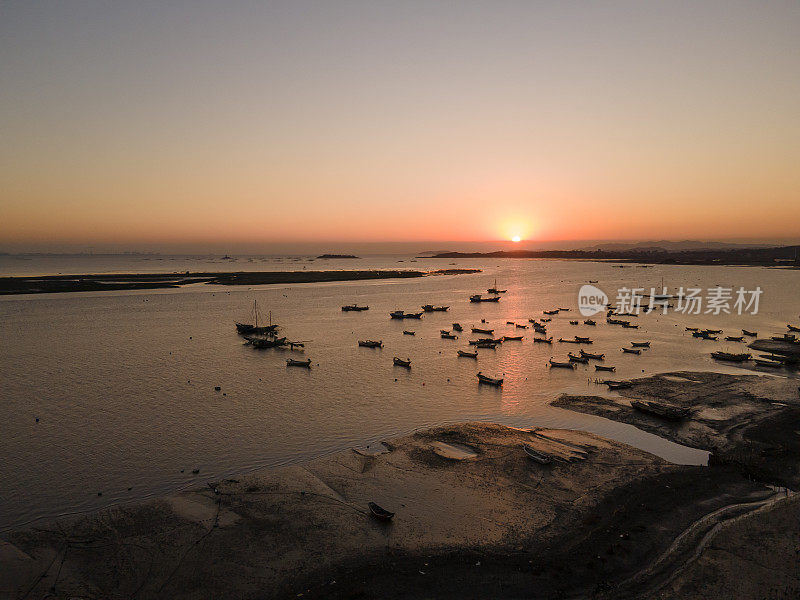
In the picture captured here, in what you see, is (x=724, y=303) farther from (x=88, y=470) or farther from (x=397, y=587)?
(x=88, y=470)

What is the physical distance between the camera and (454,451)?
23422mm

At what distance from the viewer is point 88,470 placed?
21438mm

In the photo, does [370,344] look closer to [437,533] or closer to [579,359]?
[579,359]

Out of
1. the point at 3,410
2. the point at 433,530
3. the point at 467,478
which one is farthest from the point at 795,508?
the point at 3,410

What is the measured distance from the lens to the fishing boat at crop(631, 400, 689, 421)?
27.0 m

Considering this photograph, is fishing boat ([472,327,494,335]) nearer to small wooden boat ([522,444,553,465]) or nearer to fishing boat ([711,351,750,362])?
fishing boat ([711,351,750,362])

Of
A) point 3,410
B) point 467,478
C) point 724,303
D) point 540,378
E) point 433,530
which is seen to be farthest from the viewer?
point 724,303

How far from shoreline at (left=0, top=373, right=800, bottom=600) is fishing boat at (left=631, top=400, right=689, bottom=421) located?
3.82m

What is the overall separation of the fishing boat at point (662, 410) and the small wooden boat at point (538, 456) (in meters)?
10.2

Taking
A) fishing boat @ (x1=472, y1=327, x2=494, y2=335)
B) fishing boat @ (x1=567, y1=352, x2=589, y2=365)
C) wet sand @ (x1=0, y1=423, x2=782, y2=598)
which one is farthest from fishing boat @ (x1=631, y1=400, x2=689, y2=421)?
fishing boat @ (x1=472, y1=327, x2=494, y2=335)

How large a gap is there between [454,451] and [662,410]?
555 inches

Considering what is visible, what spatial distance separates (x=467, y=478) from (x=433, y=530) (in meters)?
4.32

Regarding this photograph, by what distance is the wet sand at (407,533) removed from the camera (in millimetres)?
13648

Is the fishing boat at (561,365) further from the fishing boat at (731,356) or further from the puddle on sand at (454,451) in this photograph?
the puddle on sand at (454,451)
